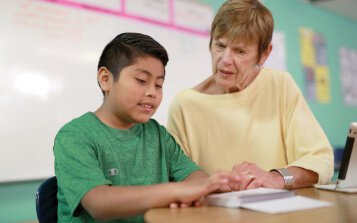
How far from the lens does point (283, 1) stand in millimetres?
3969

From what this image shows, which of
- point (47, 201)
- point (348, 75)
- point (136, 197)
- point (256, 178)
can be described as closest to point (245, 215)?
point (136, 197)

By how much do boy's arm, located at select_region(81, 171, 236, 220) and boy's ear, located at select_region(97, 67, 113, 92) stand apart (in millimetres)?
403

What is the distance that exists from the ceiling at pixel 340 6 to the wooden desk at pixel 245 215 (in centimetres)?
382

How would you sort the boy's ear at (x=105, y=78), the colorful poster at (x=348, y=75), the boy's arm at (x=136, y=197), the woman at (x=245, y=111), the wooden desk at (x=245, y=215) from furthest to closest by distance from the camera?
the colorful poster at (x=348, y=75) → the woman at (x=245, y=111) → the boy's ear at (x=105, y=78) → the boy's arm at (x=136, y=197) → the wooden desk at (x=245, y=215)

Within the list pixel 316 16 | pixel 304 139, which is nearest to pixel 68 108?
pixel 304 139

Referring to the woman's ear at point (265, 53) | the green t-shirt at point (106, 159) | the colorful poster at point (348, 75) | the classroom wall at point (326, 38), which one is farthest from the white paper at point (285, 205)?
the colorful poster at point (348, 75)

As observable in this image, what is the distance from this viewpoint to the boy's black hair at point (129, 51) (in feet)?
3.96

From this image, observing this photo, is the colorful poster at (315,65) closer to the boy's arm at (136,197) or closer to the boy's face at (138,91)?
the boy's face at (138,91)

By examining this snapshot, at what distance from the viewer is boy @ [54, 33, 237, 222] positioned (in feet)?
3.02

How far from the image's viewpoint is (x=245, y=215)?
83cm

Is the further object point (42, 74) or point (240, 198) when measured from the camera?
point (42, 74)

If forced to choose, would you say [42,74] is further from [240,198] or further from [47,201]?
[240,198]

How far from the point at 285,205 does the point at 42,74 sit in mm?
1791

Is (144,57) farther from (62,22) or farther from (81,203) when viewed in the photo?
(62,22)
